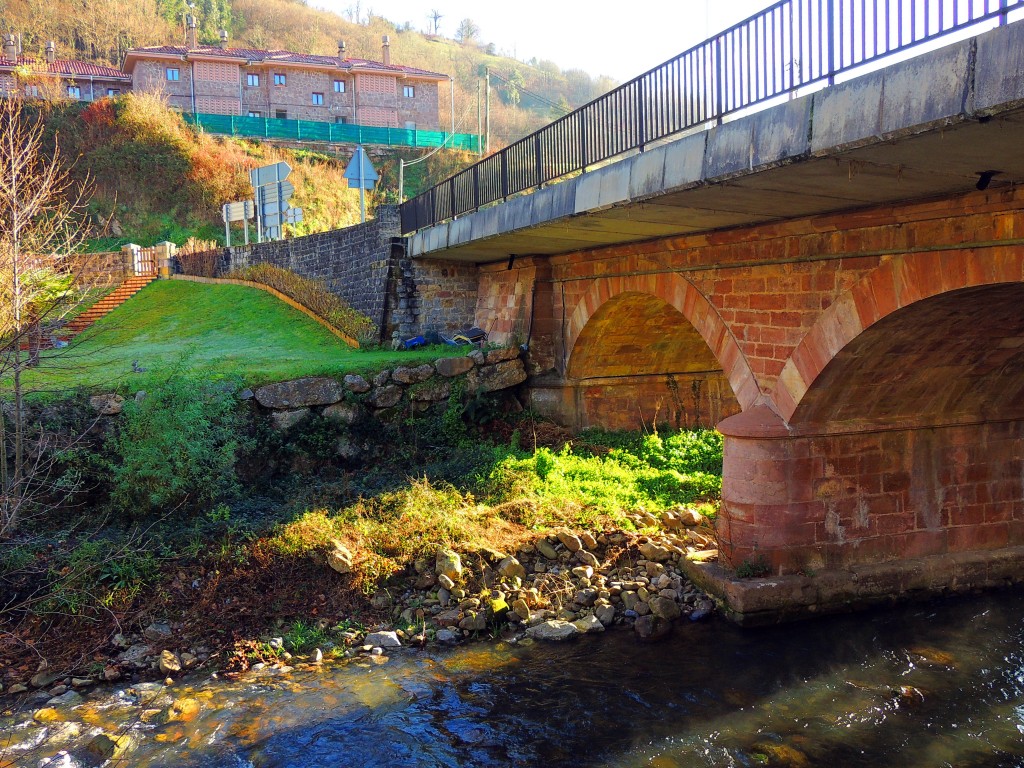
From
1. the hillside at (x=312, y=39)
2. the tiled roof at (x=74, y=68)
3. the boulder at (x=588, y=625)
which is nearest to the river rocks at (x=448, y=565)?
the boulder at (x=588, y=625)

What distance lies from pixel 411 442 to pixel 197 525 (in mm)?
4222

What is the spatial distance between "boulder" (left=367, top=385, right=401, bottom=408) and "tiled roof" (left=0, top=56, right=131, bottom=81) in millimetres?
31707

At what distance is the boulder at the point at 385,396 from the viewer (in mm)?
13906

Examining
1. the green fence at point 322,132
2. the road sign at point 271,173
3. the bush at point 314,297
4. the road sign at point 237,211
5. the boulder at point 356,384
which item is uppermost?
the green fence at point 322,132

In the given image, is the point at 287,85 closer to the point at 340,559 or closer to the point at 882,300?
the point at 340,559

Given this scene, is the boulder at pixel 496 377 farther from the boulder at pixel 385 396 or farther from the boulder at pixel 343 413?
the boulder at pixel 343 413

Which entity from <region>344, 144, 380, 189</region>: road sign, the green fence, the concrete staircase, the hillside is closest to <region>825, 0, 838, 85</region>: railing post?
<region>344, 144, 380, 189</region>: road sign

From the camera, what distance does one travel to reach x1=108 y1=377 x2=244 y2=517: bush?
10523mm

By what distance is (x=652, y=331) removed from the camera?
14195 millimetres

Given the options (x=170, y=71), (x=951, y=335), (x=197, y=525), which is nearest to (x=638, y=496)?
(x=951, y=335)

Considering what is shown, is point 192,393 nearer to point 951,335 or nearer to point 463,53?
point 951,335

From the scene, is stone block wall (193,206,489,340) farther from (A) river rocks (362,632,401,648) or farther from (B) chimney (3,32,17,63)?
(B) chimney (3,32,17,63)

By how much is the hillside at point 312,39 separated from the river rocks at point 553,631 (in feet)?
141

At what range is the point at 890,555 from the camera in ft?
31.1
